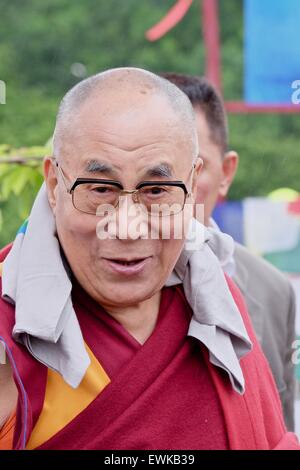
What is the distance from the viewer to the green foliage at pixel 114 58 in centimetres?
1291

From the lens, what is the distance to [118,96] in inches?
76.7

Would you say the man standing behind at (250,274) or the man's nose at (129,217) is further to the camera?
the man standing behind at (250,274)

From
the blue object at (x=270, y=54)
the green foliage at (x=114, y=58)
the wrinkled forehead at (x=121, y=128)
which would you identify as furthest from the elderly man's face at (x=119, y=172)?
the green foliage at (x=114, y=58)

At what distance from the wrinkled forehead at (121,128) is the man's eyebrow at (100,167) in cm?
1

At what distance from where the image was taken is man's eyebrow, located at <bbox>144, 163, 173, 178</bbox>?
193 cm

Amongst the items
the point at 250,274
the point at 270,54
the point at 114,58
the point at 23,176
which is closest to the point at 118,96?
the point at 23,176

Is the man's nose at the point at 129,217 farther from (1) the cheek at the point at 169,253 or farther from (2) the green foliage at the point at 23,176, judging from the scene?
(2) the green foliage at the point at 23,176

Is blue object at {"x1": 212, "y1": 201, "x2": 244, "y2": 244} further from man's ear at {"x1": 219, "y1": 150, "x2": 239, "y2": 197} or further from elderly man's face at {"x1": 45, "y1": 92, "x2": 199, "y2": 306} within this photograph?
elderly man's face at {"x1": 45, "y1": 92, "x2": 199, "y2": 306}

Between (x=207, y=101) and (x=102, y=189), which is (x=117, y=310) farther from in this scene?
(x=207, y=101)

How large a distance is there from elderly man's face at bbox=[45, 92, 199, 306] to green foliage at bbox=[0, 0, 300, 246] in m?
10.2

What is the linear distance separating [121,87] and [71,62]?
12.8m

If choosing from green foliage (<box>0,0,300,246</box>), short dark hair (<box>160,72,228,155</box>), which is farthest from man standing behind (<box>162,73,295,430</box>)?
green foliage (<box>0,0,300,246</box>)

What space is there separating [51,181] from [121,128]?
25 cm

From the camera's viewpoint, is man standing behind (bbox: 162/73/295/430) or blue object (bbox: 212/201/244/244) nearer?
man standing behind (bbox: 162/73/295/430)
